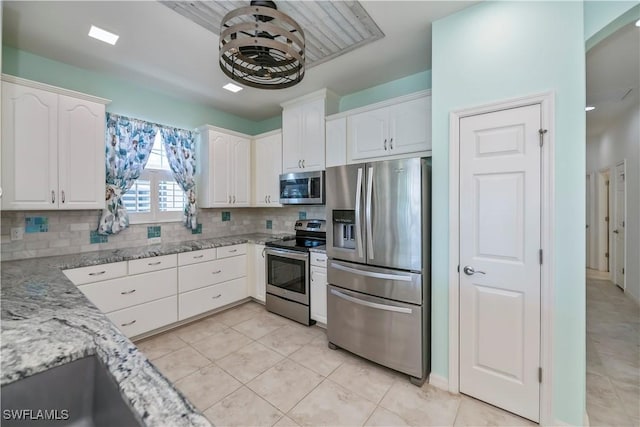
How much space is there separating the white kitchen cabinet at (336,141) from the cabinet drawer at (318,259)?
104 cm

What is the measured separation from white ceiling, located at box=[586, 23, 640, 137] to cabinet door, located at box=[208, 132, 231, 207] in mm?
4007

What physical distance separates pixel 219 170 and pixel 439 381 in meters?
3.39

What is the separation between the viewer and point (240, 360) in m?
2.43

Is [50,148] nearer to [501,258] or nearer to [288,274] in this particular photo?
[288,274]

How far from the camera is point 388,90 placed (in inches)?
123

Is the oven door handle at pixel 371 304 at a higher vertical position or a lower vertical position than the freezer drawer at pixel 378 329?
higher

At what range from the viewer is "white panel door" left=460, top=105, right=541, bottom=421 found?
1.73 meters

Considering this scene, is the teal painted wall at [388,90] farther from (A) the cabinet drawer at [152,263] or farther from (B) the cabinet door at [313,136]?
(A) the cabinet drawer at [152,263]

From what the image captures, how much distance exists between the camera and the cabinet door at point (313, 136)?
329 centimetres

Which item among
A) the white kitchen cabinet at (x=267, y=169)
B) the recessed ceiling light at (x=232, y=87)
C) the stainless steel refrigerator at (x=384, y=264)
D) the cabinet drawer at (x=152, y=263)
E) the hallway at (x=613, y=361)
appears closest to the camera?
the hallway at (x=613, y=361)

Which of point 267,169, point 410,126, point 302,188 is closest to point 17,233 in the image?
point 267,169

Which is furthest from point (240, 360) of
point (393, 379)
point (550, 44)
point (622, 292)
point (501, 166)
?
point (622, 292)

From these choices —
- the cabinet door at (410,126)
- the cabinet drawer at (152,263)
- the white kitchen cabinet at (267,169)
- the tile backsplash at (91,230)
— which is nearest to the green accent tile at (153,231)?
the tile backsplash at (91,230)

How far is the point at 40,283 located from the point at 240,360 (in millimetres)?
1560
